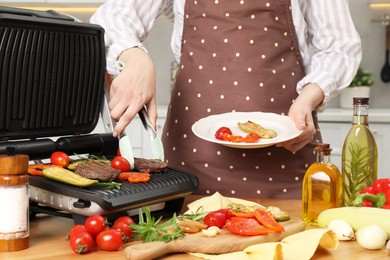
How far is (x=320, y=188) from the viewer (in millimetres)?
1372

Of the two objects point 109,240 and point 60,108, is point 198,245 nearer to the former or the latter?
point 109,240

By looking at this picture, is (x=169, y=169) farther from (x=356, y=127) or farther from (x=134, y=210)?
(x=356, y=127)

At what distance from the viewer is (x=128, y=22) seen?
188 centimetres

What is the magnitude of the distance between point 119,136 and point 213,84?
43cm

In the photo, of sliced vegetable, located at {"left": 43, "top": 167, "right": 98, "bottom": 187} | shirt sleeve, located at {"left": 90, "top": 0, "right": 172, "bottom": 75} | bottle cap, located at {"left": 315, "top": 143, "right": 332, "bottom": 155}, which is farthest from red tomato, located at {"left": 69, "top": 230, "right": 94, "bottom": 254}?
shirt sleeve, located at {"left": 90, "top": 0, "right": 172, "bottom": 75}

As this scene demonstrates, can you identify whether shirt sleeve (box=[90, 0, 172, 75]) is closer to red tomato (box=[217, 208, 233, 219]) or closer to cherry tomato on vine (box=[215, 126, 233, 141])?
cherry tomato on vine (box=[215, 126, 233, 141])

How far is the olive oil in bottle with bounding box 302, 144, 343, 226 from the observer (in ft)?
4.41

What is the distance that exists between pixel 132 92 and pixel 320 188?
0.46 metres

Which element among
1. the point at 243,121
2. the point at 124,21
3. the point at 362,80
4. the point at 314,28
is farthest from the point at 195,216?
the point at 362,80

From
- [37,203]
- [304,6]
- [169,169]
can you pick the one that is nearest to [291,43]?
[304,6]

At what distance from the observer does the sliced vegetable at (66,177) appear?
124cm

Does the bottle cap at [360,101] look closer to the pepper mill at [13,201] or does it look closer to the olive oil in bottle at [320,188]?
the olive oil in bottle at [320,188]

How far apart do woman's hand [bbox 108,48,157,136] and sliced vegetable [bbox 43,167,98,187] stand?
226 millimetres

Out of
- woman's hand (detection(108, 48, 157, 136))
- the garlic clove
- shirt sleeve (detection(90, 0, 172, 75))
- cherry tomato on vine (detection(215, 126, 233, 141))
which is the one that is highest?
shirt sleeve (detection(90, 0, 172, 75))
